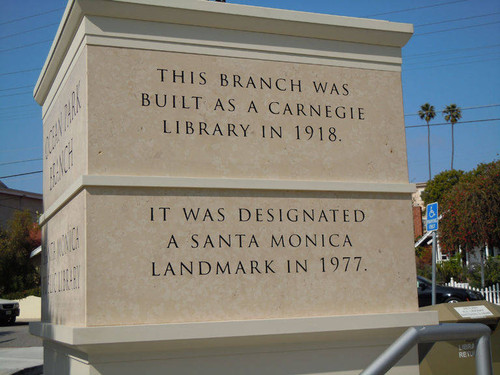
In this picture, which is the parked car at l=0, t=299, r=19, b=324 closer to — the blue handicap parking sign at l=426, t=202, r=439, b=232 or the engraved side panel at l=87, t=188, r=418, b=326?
the blue handicap parking sign at l=426, t=202, r=439, b=232

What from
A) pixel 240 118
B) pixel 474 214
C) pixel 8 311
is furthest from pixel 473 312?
pixel 474 214

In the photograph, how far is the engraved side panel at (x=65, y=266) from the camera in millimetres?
4684

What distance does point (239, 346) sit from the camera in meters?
4.94

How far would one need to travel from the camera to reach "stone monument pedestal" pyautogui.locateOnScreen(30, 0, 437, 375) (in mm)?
4652

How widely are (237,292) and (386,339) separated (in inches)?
55.5

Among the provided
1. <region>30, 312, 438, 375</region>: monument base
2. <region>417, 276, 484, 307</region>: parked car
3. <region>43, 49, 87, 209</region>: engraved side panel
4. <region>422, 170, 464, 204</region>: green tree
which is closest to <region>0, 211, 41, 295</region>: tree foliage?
<region>417, 276, 484, 307</region>: parked car

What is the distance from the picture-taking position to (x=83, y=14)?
4766 mm

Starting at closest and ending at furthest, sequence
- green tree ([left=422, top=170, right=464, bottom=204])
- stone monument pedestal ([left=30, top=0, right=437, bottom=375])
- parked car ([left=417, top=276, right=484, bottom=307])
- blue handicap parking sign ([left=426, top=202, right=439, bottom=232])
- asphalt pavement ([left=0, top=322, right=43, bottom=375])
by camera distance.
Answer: stone monument pedestal ([left=30, top=0, right=437, bottom=375]) < asphalt pavement ([left=0, top=322, right=43, bottom=375]) < blue handicap parking sign ([left=426, top=202, right=439, bottom=232]) < parked car ([left=417, top=276, right=484, bottom=307]) < green tree ([left=422, top=170, right=464, bottom=204])

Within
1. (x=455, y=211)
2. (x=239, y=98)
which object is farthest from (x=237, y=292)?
(x=455, y=211)

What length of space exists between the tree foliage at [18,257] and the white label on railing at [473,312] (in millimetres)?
32951

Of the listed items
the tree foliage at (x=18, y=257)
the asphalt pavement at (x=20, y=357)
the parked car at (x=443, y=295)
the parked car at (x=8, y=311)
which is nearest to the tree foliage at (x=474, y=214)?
the parked car at (x=443, y=295)

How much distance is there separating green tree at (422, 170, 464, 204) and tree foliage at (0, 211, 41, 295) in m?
35.5

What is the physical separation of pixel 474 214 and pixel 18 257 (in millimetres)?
24594

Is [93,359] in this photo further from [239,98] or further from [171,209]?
[239,98]
